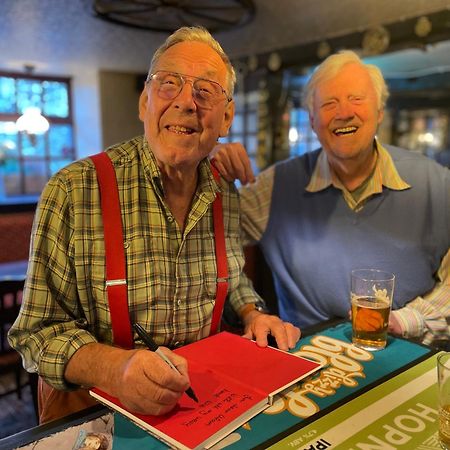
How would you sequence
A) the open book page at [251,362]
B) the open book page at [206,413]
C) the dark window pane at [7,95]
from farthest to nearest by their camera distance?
the dark window pane at [7,95] < the open book page at [251,362] < the open book page at [206,413]

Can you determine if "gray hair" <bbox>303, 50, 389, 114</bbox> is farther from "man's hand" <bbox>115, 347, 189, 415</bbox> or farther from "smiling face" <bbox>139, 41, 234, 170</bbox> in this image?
"man's hand" <bbox>115, 347, 189, 415</bbox>

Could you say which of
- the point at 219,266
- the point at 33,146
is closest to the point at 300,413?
the point at 219,266

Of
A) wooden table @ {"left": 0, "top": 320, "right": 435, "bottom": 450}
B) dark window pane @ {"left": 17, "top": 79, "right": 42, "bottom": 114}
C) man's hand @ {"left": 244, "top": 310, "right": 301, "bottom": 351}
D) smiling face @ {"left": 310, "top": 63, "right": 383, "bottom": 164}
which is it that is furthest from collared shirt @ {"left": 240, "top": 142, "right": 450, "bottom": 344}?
dark window pane @ {"left": 17, "top": 79, "right": 42, "bottom": 114}

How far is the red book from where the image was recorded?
74 centimetres

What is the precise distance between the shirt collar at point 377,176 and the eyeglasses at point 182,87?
0.69 meters

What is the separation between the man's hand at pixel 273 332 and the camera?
111 cm

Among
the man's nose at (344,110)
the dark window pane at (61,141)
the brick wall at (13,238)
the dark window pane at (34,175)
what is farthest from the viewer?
the dark window pane at (61,141)

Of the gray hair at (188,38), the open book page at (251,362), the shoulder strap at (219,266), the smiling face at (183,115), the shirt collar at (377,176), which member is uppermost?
the gray hair at (188,38)

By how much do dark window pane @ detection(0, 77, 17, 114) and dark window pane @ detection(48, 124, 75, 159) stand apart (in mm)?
691

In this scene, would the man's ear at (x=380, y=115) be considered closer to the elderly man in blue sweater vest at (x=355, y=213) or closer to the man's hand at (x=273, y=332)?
the elderly man in blue sweater vest at (x=355, y=213)

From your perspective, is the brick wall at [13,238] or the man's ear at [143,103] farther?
the brick wall at [13,238]

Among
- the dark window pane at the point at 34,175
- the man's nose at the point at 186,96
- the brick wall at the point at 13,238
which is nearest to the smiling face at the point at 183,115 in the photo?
the man's nose at the point at 186,96

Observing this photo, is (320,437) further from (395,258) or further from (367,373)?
(395,258)

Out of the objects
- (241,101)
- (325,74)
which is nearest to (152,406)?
(325,74)
